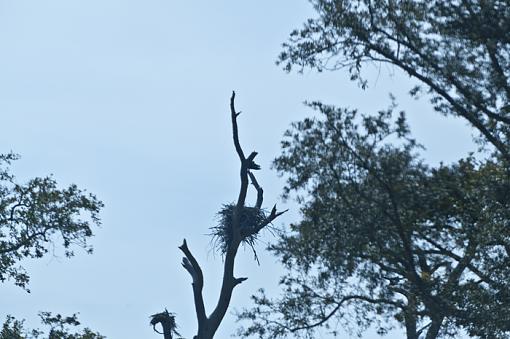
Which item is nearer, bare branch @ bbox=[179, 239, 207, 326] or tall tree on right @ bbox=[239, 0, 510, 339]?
tall tree on right @ bbox=[239, 0, 510, 339]

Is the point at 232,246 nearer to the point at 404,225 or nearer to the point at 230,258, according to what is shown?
the point at 230,258

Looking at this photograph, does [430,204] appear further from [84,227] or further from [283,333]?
[84,227]

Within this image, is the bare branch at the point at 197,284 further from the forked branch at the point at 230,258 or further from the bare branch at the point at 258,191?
the bare branch at the point at 258,191

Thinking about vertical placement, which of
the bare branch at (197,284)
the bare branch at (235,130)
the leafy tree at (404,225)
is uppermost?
the bare branch at (235,130)

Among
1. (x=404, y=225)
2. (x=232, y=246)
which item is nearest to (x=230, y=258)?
(x=232, y=246)

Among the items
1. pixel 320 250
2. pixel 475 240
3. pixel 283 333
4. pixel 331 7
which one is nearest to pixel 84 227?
pixel 283 333

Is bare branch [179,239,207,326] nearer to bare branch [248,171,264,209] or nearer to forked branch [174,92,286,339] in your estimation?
forked branch [174,92,286,339]

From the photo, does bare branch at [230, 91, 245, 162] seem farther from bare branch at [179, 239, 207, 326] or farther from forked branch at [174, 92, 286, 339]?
bare branch at [179, 239, 207, 326]

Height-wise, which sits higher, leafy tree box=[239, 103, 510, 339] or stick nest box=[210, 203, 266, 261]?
stick nest box=[210, 203, 266, 261]

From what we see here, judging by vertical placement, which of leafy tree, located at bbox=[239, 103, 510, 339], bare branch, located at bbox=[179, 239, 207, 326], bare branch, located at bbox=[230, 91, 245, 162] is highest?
bare branch, located at bbox=[230, 91, 245, 162]

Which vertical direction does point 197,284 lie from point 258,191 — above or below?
below

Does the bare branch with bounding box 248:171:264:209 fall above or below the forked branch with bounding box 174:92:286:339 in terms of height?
above

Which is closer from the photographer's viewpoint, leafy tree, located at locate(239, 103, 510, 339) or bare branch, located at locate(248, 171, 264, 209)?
leafy tree, located at locate(239, 103, 510, 339)

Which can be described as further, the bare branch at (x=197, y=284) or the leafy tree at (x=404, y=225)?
the bare branch at (x=197, y=284)
